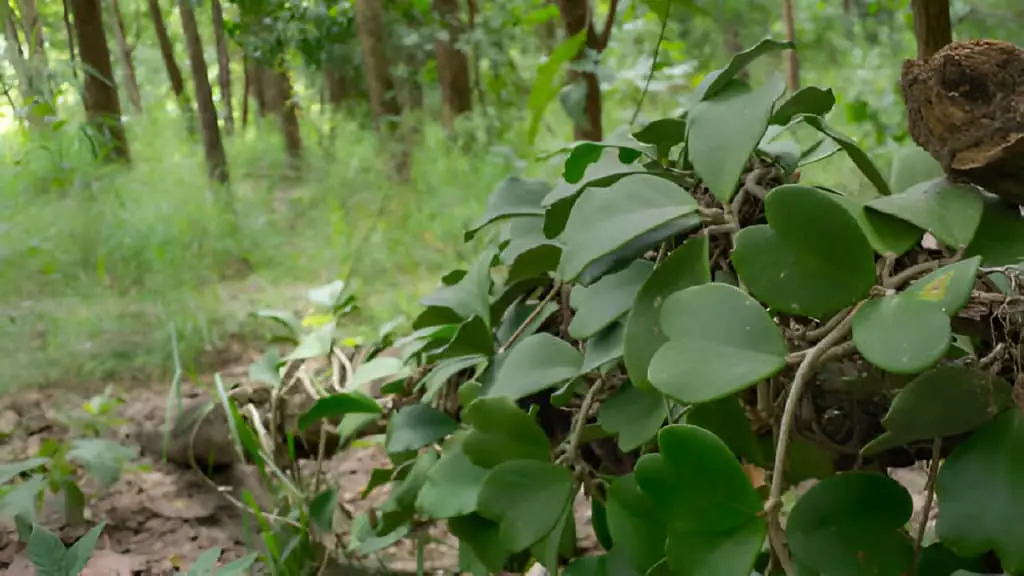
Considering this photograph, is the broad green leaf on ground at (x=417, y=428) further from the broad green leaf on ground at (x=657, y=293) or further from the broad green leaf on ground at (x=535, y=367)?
the broad green leaf on ground at (x=657, y=293)

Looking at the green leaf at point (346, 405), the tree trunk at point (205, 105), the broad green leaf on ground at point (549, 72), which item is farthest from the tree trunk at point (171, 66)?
the green leaf at point (346, 405)

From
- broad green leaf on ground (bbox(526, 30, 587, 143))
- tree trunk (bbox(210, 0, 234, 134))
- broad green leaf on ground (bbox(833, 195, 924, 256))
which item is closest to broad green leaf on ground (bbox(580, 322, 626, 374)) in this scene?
broad green leaf on ground (bbox(833, 195, 924, 256))

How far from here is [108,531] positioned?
84cm

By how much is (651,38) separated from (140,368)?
Answer: 2.86 m

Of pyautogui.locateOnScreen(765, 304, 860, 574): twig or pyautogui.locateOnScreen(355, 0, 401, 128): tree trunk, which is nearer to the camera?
pyautogui.locateOnScreen(765, 304, 860, 574): twig

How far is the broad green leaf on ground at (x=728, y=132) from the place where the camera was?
37cm

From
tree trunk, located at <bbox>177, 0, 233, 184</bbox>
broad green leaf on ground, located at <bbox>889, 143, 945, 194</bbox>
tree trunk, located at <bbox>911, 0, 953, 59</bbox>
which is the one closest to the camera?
broad green leaf on ground, located at <bbox>889, 143, 945, 194</bbox>

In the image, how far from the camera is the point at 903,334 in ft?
0.87

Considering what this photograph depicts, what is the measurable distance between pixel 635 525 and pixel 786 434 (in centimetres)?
11

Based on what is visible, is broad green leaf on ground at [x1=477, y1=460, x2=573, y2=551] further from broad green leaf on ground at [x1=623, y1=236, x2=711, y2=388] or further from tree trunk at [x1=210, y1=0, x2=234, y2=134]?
tree trunk at [x1=210, y1=0, x2=234, y2=134]

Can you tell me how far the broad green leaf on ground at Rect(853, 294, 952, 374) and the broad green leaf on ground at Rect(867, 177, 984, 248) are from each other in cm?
6

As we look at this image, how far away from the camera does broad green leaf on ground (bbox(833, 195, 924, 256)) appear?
0.32 metres

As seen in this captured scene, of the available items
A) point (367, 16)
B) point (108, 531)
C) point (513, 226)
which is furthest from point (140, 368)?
point (367, 16)

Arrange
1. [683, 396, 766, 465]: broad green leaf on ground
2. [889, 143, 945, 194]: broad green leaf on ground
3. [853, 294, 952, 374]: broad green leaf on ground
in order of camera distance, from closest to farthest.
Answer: [853, 294, 952, 374]: broad green leaf on ground, [683, 396, 766, 465]: broad green leaf on ground, [889, 143, 945, 194]: broad green leaf on ground
